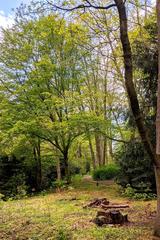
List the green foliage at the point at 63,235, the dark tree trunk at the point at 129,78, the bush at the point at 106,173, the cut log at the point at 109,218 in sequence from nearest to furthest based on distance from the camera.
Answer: the dark tree trunk at the point at 129,78
the green foliage at the point at 63,235
the cut log at the point at 109,218
the bush at the point at 106,173

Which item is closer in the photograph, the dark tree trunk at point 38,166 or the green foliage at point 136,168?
the green foliage at point 136,168

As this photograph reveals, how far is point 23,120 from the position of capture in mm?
14625

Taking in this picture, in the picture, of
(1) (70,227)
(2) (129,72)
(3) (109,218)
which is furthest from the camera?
(3) (109,218)

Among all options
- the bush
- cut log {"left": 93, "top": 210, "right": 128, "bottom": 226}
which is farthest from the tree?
the bush

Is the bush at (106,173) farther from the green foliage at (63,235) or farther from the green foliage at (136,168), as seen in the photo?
the green foliage at (63,235)

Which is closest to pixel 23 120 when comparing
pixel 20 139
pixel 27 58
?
pixel 20 139

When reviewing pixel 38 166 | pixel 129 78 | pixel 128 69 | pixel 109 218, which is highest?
pixel 128 69

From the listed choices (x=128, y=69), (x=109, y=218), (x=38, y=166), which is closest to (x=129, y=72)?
(x=128, y=69)

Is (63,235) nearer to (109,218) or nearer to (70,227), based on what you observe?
(70,227)

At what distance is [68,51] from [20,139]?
5.04m

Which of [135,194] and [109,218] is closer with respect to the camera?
[109,218]

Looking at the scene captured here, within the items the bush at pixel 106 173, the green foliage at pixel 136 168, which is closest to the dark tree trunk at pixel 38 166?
the bush at pixel 106 173

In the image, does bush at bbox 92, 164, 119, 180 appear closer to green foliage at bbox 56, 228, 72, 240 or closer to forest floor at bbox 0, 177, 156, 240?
forest floor at bbox 0, 177, 156, 240

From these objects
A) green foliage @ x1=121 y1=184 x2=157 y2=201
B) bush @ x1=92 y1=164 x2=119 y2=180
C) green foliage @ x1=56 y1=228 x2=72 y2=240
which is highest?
→ bush @ x1=92 y1=164 x2=119 y2=180
